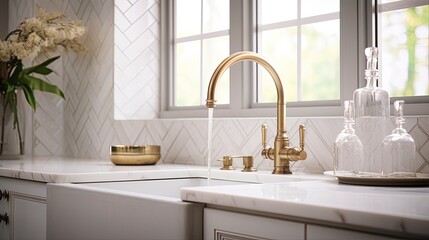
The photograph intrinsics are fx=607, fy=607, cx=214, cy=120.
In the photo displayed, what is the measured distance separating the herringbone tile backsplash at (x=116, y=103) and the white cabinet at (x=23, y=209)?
77cm

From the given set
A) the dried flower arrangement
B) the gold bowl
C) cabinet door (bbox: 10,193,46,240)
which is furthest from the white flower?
cabinet door (bbox: 10,193,46,240)

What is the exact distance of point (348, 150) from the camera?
1822mm

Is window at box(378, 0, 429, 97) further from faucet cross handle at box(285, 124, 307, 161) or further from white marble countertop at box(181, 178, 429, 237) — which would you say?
white marble countertop at box(181, 178, 429, 237)

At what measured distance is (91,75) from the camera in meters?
3.34

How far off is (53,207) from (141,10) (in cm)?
147

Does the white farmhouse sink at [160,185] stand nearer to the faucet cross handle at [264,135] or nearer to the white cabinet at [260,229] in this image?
the faucet cross handle at [264,135]

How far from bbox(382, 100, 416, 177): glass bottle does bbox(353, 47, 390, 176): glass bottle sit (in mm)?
67

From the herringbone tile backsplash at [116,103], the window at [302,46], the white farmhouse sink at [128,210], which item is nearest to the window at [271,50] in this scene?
the window at [302,46]

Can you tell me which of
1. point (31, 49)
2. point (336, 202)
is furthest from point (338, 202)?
point (31, 49)

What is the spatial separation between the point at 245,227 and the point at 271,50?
148cm

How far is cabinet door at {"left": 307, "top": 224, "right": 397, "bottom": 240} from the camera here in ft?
3.64

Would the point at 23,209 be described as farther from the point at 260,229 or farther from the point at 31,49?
the point at 260,229

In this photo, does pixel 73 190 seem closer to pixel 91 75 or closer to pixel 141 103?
pixel 141 103

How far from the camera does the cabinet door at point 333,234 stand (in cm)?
111
